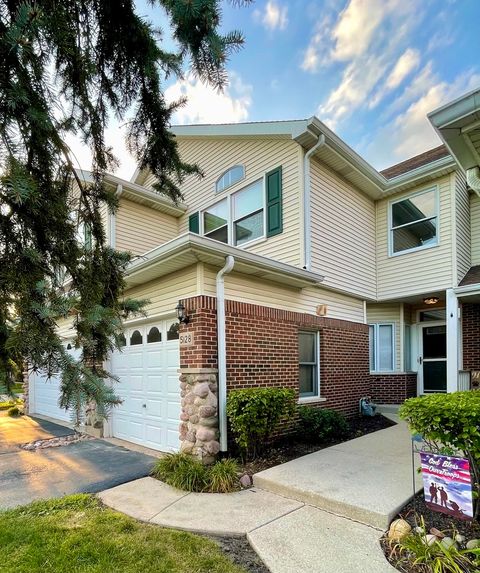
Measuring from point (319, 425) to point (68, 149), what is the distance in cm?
599

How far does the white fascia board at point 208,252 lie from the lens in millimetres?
5312

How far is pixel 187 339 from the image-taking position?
585 cm

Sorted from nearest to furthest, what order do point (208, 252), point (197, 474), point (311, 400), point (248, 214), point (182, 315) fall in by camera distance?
1. point (197, 474)
2. point (208, 252)
3. point (182, 315)
4. point (311, 400)
5. point (248, 214)

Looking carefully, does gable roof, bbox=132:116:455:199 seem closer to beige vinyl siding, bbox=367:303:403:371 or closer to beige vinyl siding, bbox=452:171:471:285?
beige vinyl siding, bbox=452:171:471:285

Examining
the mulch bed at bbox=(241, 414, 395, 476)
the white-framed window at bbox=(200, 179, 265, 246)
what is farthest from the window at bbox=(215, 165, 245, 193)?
the mulch bed at bbox=(241, 414, 395, 476)

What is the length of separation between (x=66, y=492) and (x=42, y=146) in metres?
4.43

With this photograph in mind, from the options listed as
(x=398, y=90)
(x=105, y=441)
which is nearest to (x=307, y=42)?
(x=398, y=90)

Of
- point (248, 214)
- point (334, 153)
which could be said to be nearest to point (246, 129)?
point (248, 214)

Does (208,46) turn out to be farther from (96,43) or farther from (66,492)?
(66,492)

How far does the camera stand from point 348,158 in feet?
27.3

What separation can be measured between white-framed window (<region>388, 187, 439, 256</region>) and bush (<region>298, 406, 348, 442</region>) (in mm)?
5033

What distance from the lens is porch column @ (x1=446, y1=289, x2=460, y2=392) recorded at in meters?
8.21

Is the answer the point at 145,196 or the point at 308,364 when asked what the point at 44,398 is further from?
→ the point at 308,364

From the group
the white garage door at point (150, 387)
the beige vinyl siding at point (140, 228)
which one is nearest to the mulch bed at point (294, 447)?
the white garage door at point (150, 387)
